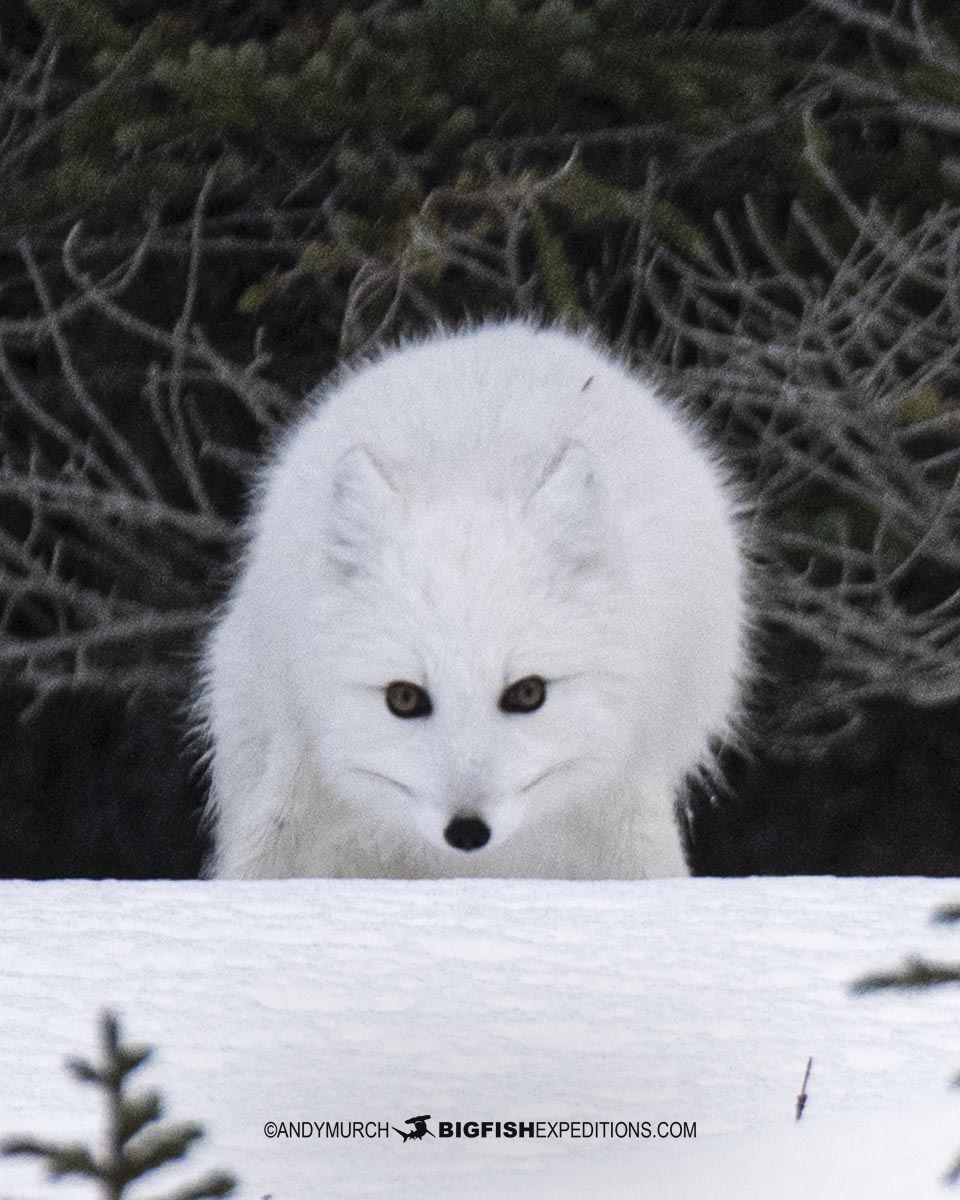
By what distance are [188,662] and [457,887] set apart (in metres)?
4.05

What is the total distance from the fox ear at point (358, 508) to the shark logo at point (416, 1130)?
1.64m

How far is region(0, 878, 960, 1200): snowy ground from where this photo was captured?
2293 mm

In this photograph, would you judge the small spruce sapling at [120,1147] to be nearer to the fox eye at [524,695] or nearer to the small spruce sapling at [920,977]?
the small spruce sapling at [920,977]

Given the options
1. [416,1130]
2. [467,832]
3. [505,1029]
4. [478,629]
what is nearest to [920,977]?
[416,1130]

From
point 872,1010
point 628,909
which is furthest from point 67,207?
point 872,1010

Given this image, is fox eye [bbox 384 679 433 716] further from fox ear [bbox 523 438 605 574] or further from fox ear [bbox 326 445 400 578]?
fox ear [bbox 523 438 605 574]

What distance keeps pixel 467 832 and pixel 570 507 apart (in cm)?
74

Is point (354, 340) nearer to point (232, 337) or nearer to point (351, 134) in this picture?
point (351, 134)

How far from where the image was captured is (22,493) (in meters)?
7.09

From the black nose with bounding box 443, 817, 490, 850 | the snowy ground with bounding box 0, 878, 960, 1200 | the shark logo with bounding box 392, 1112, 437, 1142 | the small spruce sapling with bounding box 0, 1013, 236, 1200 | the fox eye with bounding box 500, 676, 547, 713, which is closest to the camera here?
the small spruce sapling with bounding box 0, 1013, 236, 1200

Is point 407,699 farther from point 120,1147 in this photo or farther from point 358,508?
point 120,1147

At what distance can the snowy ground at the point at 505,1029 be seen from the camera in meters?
2.29

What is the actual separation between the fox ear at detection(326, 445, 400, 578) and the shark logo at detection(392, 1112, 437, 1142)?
64.6 inches

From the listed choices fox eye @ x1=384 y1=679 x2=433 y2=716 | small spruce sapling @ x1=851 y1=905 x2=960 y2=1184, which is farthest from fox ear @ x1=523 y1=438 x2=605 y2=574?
small spruce sapling @ x1=851 y1=905 x2=960 y2=1184
